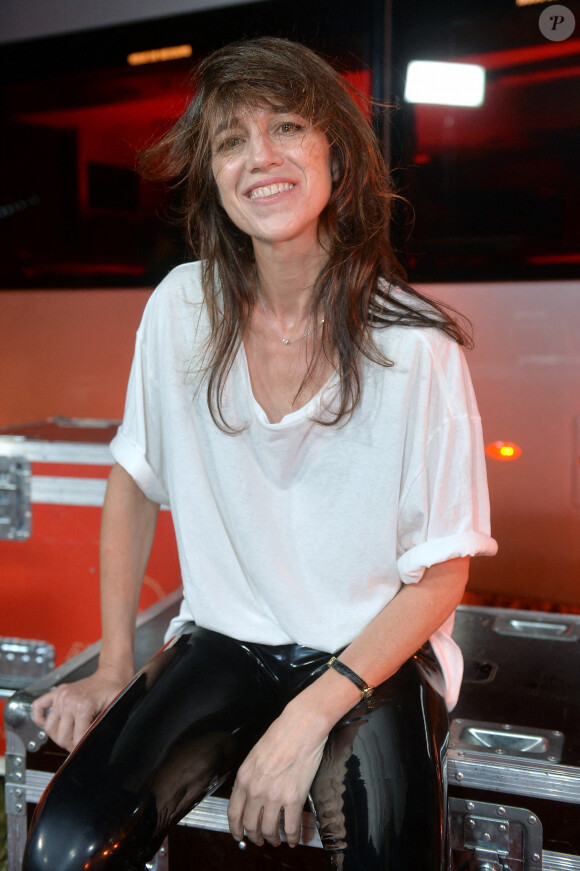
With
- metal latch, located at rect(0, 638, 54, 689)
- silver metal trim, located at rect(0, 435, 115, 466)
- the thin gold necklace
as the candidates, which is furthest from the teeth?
metal latch, located at rect(0, 638, 54, 689)

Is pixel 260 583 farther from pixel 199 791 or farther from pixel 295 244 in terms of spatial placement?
pixel 295 244

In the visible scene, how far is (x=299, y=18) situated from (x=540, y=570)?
1.62 metres

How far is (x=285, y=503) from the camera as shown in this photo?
103 centimetres

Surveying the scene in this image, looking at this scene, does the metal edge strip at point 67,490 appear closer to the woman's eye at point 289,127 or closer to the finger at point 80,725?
the finger at point 80,725

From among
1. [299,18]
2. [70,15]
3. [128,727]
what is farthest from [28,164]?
[128,727]

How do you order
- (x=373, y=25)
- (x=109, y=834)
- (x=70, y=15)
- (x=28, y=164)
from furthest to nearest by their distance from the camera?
(x=28, y=164), (x=70, y=15), (x=373, y=25), (x=109, y=834)

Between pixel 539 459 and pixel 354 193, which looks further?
pixel 539 459

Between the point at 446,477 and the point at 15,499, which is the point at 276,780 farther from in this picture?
the point at 15,499

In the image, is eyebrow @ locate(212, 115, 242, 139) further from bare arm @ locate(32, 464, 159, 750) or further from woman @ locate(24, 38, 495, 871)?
bare arm @ locate(32, 464, 159, 750)

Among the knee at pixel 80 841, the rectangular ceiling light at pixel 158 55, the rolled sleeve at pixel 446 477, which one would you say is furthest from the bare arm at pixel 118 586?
the rectangular ceiling light at pixel 158 55

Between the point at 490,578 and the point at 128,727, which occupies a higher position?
the point at 128,727

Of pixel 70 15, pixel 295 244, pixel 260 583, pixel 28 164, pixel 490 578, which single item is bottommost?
pixel 490 578

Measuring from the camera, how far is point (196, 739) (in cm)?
91

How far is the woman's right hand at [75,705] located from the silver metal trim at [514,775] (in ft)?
1.42
